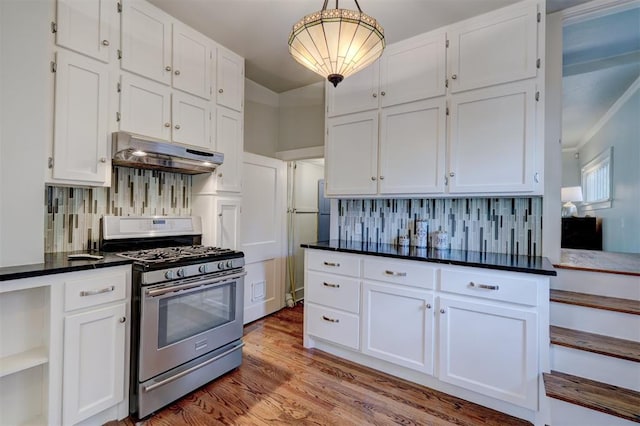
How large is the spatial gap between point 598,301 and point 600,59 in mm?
2364

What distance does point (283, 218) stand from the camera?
3764 mm

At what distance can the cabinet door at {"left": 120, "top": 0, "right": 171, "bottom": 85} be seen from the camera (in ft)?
6.85

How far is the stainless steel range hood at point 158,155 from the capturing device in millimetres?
2002

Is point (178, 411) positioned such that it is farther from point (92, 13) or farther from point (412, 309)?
point (92, 13)

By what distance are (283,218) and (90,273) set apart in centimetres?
230

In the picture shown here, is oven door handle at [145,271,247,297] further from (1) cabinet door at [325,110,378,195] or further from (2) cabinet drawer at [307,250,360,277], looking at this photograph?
(1) cabinet door at [325,110,378,195]

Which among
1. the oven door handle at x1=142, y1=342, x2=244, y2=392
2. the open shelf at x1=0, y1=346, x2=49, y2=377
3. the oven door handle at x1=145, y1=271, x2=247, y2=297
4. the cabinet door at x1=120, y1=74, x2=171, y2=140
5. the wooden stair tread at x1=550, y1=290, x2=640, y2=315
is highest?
the cabinet door at x1=120, y1=74, x2=171, y2=140

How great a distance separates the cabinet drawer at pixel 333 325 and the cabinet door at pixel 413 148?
116 cm

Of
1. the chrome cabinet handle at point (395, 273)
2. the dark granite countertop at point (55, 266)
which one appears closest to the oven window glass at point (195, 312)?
the dark granite countertop at point (55, 266)

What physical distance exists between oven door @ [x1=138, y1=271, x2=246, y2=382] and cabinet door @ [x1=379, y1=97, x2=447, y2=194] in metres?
1.55

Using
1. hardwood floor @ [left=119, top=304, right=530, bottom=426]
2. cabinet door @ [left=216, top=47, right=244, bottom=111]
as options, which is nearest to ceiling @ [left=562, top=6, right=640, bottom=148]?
cabinet door @ [left=216, top=47, right=244, bottom=111]

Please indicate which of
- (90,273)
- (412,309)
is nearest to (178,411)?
(90,273)

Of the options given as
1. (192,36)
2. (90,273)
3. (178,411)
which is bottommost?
(178,411)

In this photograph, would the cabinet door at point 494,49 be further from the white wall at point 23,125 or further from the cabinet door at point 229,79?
the white wall at point 23,125
